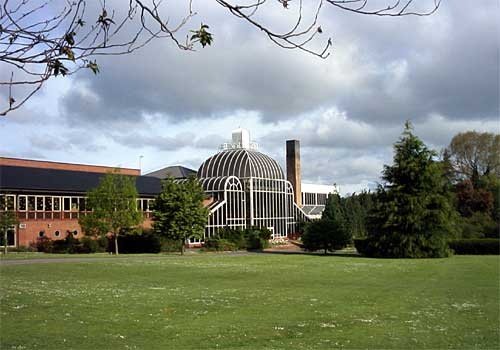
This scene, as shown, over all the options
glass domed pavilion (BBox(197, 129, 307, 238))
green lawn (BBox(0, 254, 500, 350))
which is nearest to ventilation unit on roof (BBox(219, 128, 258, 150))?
glass domed pavilion (BBox(197, 129, 307, 238))

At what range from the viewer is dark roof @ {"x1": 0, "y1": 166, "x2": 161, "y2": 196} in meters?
48.8

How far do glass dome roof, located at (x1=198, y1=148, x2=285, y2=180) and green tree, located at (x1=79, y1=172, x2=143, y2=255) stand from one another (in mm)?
26294

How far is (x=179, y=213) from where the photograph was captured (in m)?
46.6

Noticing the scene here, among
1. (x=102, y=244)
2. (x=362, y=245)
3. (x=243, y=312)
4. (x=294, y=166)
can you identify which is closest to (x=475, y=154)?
(x=294, y=166)

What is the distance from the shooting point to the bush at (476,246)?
47.8 m

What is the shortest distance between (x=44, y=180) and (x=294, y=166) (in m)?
47.5

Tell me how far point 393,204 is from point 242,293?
2982 centimetres

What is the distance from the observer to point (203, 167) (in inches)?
2955

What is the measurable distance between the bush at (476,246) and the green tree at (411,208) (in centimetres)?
376

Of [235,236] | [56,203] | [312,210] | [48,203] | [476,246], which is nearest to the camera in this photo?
[476,246]

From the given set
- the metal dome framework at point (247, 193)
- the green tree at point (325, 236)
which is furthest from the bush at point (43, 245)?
the green tree at point (325, 236)

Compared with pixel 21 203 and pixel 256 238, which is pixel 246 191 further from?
pixel 21 203

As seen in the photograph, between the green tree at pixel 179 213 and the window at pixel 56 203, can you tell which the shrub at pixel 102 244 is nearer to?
the green tree at pixel 179 213

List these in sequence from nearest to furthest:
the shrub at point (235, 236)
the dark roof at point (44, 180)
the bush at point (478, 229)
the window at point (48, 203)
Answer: the dark roof at point (44, 180) → the window at point (48, 203) → the bush at point (478, 229) → the shrub at point (235, 236)
